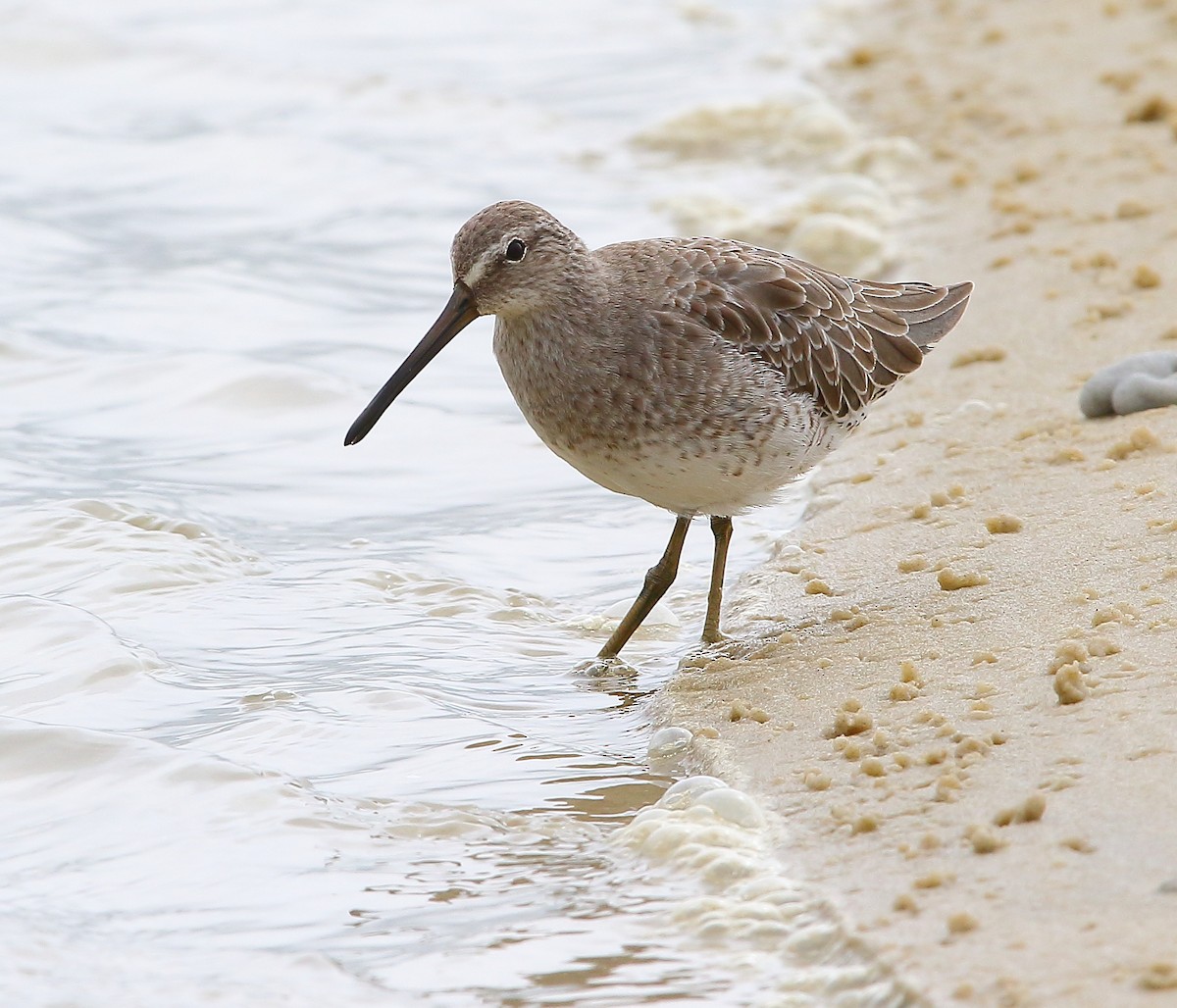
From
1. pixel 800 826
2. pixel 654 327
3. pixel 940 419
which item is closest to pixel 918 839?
pixel 800 826

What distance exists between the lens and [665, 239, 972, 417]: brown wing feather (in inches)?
239

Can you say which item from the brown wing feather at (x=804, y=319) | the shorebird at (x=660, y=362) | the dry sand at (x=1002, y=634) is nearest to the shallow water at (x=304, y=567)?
the dry sand at (x=1002, y=634)

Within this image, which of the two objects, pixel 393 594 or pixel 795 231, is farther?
pixel 795 231

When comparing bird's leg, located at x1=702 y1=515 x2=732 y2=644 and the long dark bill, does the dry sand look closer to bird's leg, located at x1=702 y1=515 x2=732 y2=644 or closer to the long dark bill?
bird's leg, located at x1=702 y1=515 x2=732 y2=644

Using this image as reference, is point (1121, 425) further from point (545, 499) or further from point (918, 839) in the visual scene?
point (918, 839)

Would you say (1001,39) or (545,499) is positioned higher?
(1001,39)

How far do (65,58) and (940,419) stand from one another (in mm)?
9838

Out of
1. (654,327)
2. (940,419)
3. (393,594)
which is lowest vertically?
(393,594)

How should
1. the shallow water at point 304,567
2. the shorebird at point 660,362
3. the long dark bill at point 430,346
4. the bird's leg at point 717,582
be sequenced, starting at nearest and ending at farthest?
1. the shallow water at point 304,567
2. the shorebird at point 660,362
3. the long dark bill at point 430,346
4. the bird's leg at point 717,582

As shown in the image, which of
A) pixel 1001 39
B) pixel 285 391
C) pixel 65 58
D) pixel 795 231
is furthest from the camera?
pixel 65 58

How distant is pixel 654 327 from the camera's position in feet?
19.4

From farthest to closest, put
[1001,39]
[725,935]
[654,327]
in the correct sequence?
[1001,39]
[654,327]
[725,935]

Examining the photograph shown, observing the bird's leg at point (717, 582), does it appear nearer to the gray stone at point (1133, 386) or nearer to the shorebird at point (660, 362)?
the shorebird at point (660, 362)

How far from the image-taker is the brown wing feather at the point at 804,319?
6.08m
